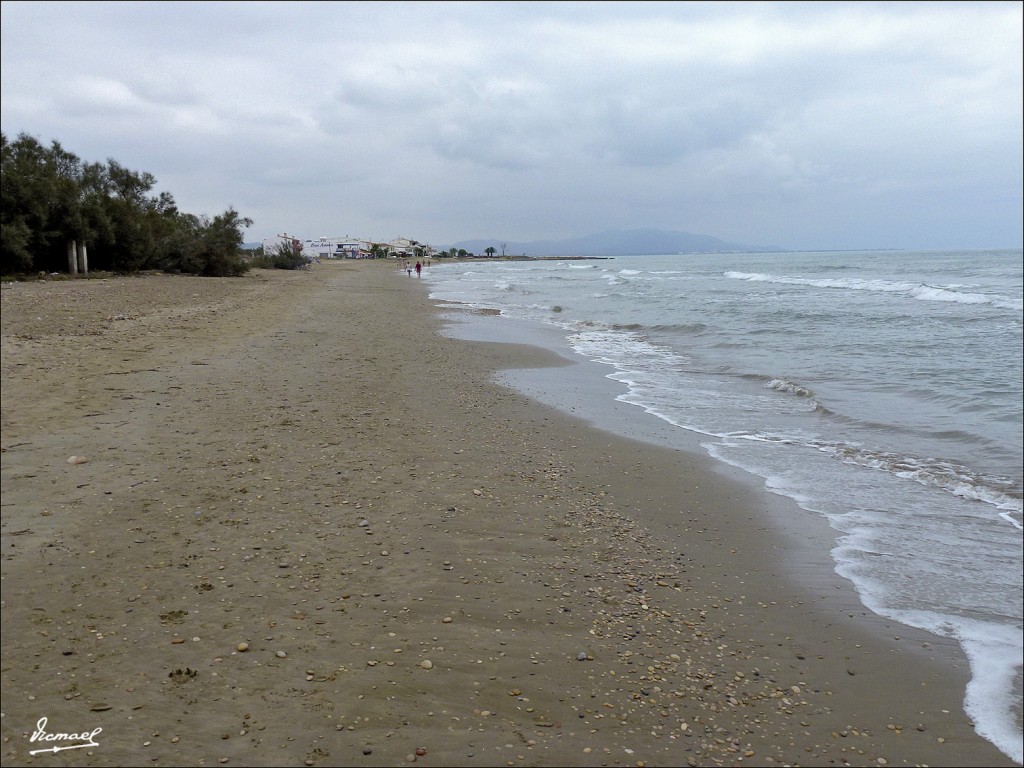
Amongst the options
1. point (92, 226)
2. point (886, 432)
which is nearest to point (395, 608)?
point (886, 432)

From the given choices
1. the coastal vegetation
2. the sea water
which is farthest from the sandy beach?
the coastal vegetation

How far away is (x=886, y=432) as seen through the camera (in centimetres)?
855

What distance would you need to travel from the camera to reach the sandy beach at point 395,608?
2.48 m

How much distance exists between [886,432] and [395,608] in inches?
297

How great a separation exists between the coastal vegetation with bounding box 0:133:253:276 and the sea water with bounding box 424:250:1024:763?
9134 millimetres

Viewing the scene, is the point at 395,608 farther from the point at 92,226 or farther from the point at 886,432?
the point at 92,226

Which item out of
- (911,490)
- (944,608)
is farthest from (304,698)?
(911,490)

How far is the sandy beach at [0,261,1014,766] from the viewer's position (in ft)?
8.15

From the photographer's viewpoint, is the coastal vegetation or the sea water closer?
the sea water

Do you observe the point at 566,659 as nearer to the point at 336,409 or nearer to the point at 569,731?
the point at 569,731

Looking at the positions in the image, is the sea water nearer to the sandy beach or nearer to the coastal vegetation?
the sandy beach

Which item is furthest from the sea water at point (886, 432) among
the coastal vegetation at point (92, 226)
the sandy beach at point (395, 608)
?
the coastal vegetation at point (92, 226)

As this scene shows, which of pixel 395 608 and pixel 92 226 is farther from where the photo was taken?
pixel 92 226

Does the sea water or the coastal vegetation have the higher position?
the coastal vegetation
